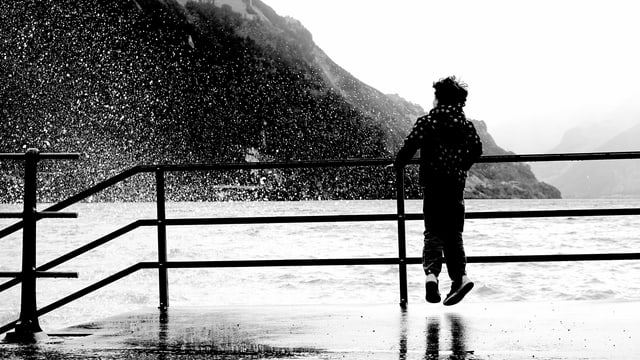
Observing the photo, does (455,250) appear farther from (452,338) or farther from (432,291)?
(452,338)

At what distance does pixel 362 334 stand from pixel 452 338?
0.57 meters

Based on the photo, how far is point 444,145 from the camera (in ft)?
18.1

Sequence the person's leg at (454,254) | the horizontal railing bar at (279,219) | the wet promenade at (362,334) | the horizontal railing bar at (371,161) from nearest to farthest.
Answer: the wet promenade at (362,334) < the person's leg at (454,254) < the horizontal railing bar at (371,161) < the horizontal railing bar at (279,219)

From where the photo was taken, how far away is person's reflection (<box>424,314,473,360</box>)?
14.6 feet

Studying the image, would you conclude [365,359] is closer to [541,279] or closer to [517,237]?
[541,279]

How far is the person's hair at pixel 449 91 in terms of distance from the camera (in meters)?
5.55

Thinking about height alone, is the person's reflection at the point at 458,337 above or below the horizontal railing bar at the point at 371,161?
below

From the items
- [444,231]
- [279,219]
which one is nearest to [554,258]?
[444,231]

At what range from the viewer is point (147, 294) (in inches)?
1417

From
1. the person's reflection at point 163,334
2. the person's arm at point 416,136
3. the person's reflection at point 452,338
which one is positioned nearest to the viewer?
the person's reflection at point 452,338

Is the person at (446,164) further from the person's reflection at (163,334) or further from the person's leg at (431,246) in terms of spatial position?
the person's reflection at (163,334)

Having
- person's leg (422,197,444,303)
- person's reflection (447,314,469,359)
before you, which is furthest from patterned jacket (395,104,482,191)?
person's reflection (447,314,469,359)

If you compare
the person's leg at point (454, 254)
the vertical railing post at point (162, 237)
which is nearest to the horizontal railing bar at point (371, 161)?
the vertical railing post at point (162, 237)

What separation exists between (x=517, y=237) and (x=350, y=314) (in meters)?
72.7
